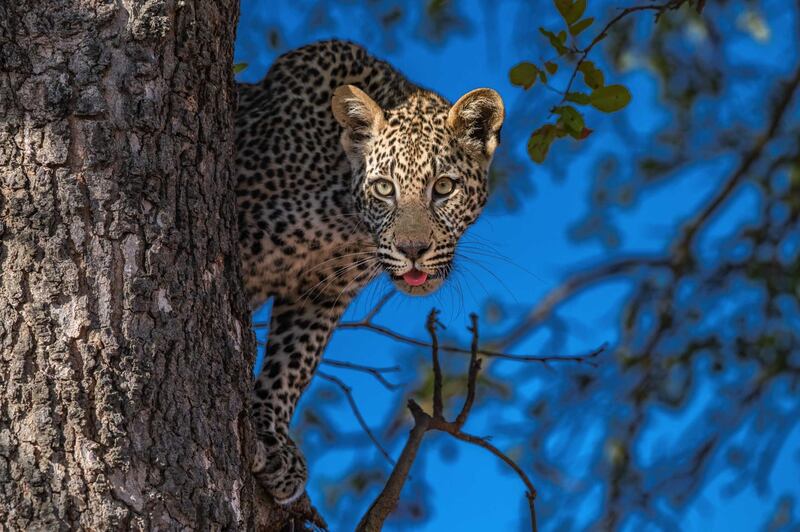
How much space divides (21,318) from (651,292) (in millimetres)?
5550

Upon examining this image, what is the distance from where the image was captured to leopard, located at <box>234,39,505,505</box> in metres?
4.54

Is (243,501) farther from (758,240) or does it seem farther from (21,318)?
(758,240)

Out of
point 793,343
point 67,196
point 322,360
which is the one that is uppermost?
point 793,343

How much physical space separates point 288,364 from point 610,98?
174 cm

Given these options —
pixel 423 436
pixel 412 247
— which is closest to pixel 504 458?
pixel 423 436

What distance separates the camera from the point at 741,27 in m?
8.04

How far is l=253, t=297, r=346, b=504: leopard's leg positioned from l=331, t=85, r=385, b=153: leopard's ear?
699 millimetres

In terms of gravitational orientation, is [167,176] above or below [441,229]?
below

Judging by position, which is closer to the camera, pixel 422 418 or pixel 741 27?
pixel 422 418

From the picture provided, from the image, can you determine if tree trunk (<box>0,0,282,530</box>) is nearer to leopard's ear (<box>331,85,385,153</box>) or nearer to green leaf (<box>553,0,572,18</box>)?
green leaf (<box>553,0,572,18</box>)

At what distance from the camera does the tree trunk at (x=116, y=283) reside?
290cm

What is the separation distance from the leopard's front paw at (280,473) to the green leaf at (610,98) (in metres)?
1.59

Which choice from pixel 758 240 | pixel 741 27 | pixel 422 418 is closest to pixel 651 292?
pixel 758 240

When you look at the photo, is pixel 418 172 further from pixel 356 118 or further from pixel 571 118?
pixel 571 118
